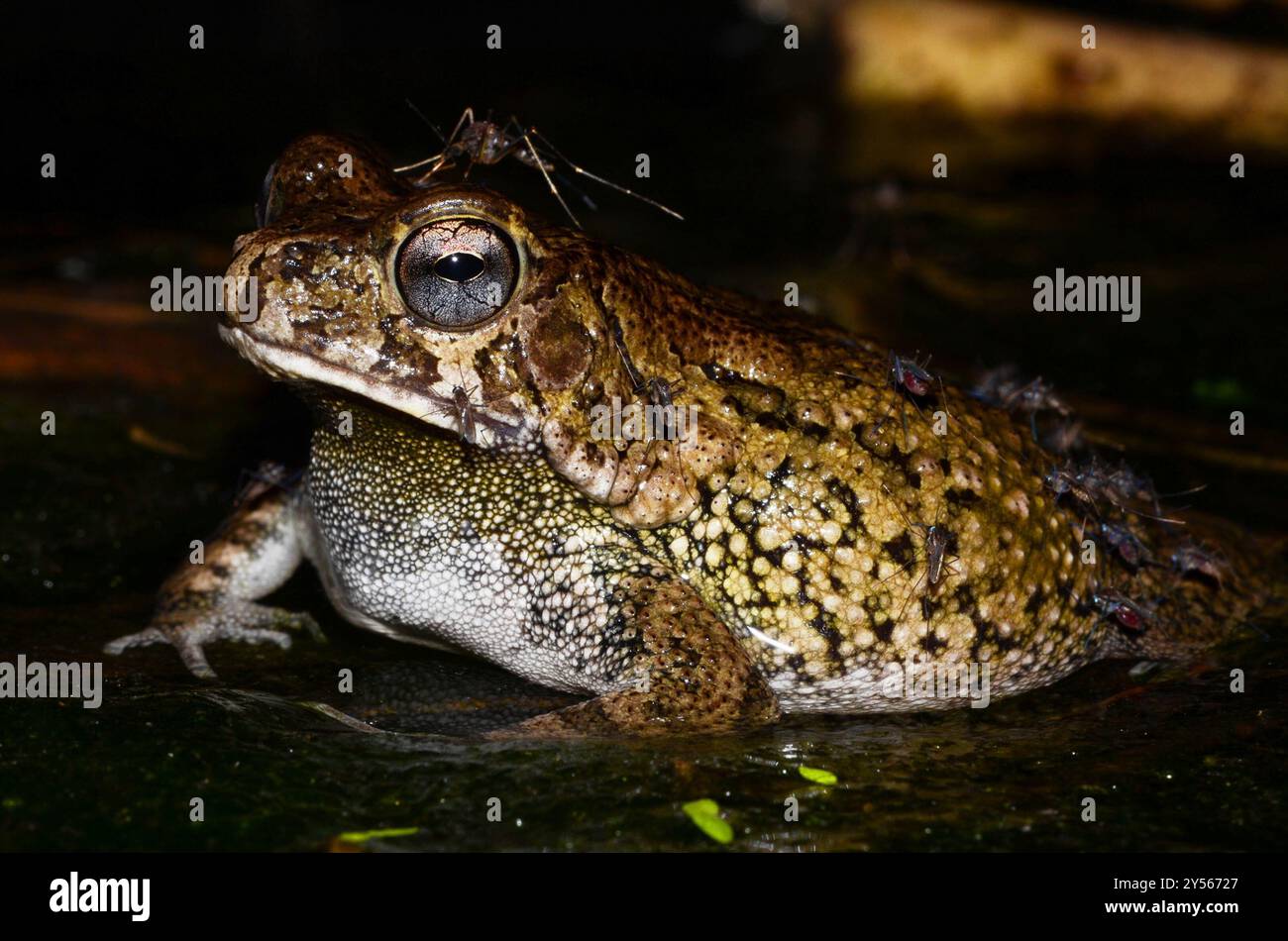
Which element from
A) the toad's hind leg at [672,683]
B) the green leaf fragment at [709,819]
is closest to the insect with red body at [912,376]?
the toad's hind leg at [672,683]

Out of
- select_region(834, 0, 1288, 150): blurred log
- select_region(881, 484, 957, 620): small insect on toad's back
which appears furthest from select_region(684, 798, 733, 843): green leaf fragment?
select_region(834, 0, 1288, 150): blurred log

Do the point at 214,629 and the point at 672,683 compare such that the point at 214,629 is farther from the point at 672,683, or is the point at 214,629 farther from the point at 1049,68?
the point at 1049,68

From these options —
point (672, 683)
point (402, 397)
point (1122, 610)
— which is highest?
point (402, 397)

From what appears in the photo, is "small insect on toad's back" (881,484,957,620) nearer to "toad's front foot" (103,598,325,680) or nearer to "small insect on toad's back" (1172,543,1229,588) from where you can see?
"small insect on toad's back" (1172,543,1229,588)

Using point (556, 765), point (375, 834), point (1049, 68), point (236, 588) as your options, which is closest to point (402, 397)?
point (556, 765)

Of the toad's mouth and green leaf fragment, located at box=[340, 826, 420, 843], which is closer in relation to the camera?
green leaf fragment, located at box=[340, 826, 420, 843]
